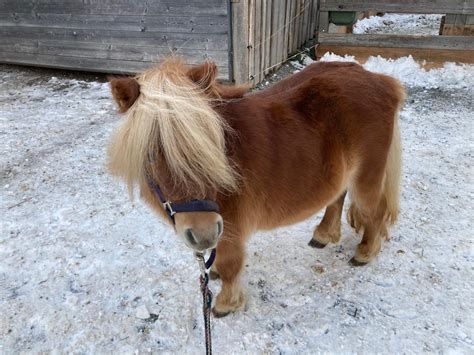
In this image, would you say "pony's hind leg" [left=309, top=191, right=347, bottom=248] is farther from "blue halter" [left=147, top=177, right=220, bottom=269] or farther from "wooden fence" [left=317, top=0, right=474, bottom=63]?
"wooden fence" [left=317, top=0, right=474, bottom=63]

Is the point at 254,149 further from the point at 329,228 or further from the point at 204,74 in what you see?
the point at 329,228

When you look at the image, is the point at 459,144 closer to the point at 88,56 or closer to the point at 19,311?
the point at 19,311

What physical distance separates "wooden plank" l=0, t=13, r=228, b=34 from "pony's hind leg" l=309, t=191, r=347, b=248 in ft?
12.2

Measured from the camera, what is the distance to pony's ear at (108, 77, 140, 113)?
1609 millimetres

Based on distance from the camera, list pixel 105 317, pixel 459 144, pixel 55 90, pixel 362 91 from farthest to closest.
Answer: pixel 55 90 < pixel 459 144 < pixel 105 317 < pixel 362 91

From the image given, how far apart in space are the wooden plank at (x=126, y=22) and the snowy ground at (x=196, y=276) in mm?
2743

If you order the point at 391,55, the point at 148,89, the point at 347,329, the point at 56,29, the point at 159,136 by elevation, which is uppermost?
the point at 148,89

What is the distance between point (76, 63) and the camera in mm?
6871

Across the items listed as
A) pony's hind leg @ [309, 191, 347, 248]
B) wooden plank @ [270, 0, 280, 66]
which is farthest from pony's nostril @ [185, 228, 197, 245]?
wooden plank @ [270, 0, 280, 66]

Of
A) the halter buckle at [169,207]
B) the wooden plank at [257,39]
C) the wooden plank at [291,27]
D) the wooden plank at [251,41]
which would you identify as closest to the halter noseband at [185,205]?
the halter buckle at [169,207]

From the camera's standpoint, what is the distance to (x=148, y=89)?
1.64 m

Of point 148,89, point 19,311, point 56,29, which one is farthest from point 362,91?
point 56,29

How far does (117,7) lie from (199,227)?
18.8 ft

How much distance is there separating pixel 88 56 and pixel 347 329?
253 inches
